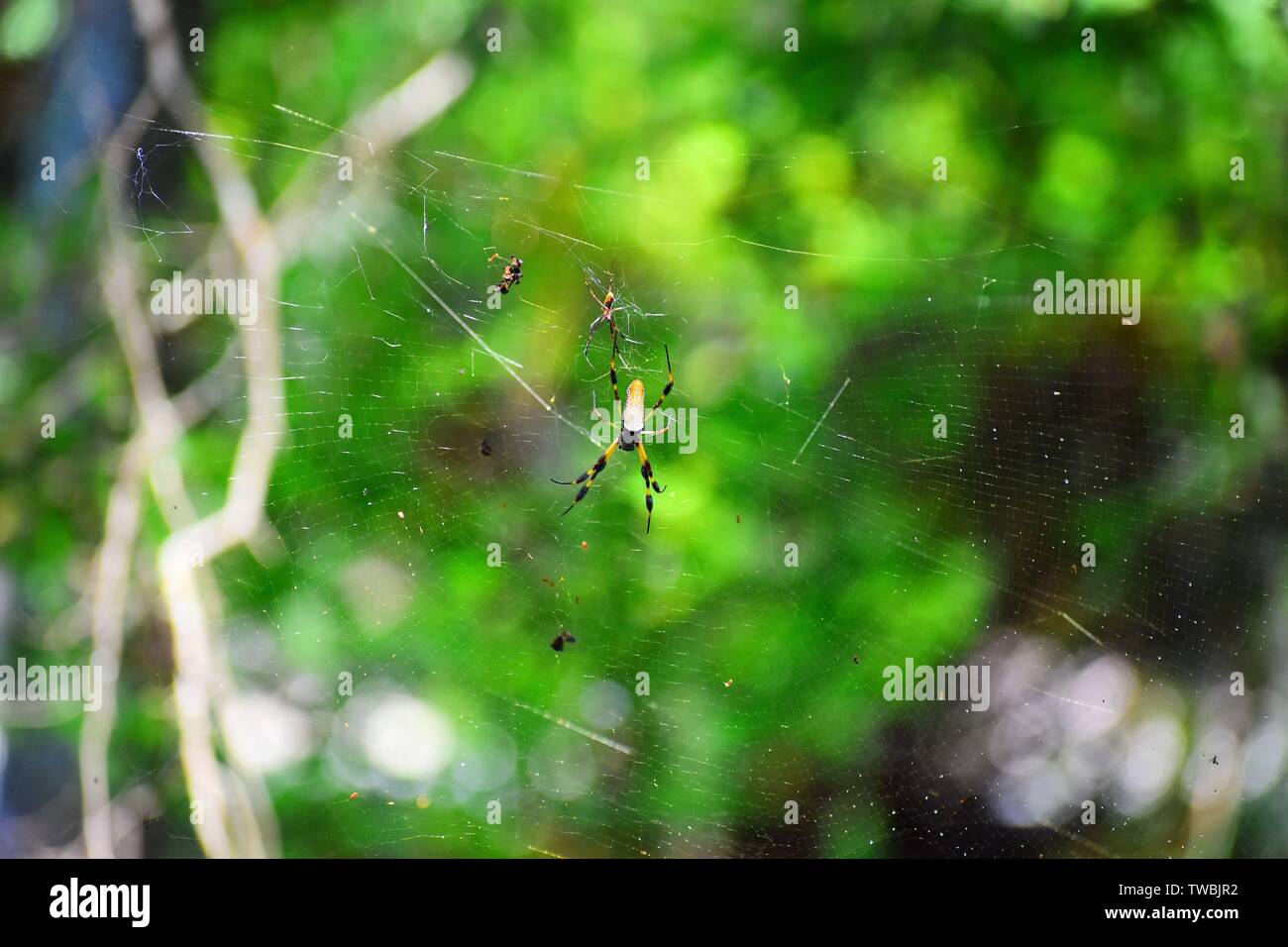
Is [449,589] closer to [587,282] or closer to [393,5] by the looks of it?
[587,282]

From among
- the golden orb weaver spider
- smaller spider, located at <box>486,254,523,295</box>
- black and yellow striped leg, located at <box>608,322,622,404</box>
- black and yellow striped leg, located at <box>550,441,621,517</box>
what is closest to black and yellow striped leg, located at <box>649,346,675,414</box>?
the golden orb weaver spider

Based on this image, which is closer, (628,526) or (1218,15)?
(1218,15)

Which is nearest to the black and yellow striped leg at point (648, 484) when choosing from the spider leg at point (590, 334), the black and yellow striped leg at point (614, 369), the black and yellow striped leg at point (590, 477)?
the black and yellow striped leg at point (590, 477)

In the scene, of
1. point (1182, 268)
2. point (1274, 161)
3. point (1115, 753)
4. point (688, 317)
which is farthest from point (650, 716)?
point (1274, 161)

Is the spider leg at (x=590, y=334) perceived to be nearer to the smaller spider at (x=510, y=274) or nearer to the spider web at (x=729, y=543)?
the spider web at (x=729, y=543)

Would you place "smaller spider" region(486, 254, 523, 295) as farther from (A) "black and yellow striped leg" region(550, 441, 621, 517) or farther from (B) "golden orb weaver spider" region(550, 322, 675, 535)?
(A) "black and yellow striped leg" region(550, 441, 621, 517)
